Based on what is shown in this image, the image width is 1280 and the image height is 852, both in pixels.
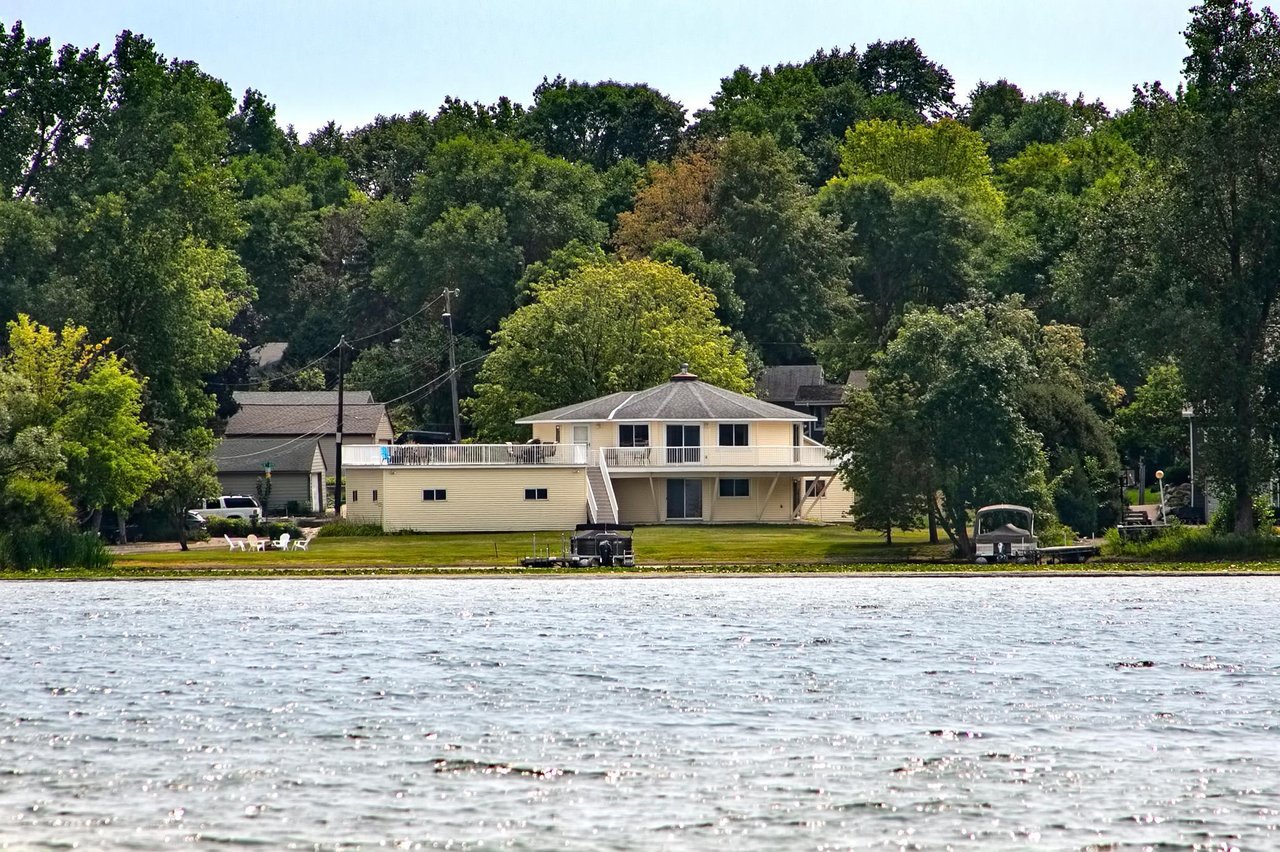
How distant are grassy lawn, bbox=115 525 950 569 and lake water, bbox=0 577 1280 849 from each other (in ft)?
51.6

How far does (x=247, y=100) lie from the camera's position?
166750 mm

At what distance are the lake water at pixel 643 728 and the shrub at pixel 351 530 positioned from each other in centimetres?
2760

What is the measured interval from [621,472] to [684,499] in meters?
3.17

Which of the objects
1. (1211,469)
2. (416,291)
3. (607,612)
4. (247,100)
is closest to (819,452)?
(1211,469)

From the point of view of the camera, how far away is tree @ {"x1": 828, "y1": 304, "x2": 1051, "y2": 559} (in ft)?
216

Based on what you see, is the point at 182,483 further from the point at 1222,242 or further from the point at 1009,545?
the point at 1222,242

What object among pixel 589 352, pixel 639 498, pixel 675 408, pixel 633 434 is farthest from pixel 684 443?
pixel 589 352

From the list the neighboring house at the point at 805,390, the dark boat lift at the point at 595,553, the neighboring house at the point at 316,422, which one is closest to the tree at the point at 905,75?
the neighboring house at the point at 805,390

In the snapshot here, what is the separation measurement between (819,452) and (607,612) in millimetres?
32923

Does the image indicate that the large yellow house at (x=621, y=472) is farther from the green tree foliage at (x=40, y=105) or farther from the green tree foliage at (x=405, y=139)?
the green tree foliage at (x=405, y=139)

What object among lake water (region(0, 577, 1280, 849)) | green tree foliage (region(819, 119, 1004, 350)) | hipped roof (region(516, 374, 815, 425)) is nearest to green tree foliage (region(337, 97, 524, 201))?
green tree foliage (region(819, 119, 1004, 350))

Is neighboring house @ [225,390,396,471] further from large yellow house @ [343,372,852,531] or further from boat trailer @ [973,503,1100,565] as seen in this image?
boat trailer @ [973,503,1100,565]

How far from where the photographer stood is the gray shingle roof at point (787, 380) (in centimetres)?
11537

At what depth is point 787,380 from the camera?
11700 centimetres
